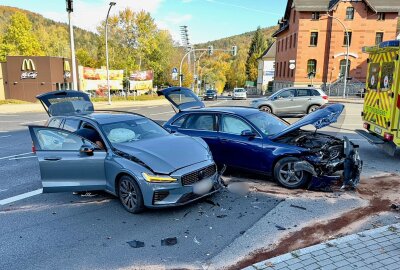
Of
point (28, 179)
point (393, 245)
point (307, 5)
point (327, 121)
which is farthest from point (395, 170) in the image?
point (307, 5)

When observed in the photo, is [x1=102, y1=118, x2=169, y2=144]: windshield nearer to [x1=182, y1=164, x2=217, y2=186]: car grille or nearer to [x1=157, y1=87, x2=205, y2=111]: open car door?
[x1=182, y1=164, x2=217, y2=186]: car grille

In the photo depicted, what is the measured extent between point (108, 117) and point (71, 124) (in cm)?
69

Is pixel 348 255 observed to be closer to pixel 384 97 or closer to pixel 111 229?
pixel 111 229

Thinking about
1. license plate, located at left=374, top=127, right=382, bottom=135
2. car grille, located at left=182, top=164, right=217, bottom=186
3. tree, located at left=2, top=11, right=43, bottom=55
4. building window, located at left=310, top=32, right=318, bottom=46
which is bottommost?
car grille, located at left=182, top=164, right=217, bottom=186

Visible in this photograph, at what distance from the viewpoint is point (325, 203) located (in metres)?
5.27

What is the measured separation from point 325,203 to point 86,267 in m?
3.78

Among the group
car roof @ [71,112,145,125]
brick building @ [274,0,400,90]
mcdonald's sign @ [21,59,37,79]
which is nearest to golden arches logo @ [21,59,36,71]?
mcdonald's sign @ [21,59,37,79]

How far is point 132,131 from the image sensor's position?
582cm

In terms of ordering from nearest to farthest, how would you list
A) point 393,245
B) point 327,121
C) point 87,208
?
point 393,245 < point 87,208 < point 327,121

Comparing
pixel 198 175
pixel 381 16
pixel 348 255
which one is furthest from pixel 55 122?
pixel 381 16

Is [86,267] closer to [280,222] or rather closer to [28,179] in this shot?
[280,222]

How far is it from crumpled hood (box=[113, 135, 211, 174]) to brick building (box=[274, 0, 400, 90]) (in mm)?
35627

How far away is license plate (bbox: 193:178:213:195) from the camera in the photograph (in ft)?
16.2

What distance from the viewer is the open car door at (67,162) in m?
5.22
